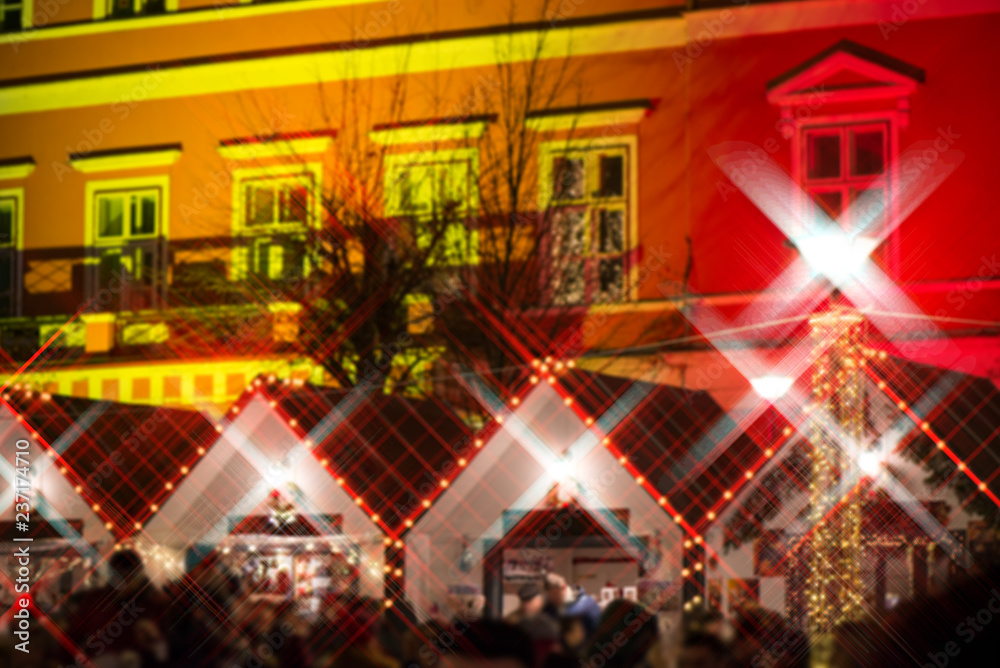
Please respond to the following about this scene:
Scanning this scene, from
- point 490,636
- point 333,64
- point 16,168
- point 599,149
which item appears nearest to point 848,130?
point 599,149

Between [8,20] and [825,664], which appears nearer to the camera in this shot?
[825,664]

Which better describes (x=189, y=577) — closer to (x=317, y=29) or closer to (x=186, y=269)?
(x=186, y=269)

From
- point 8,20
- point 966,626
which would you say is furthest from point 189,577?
point 8,20

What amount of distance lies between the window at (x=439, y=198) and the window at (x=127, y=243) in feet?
9.41

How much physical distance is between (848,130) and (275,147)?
6.15 metres

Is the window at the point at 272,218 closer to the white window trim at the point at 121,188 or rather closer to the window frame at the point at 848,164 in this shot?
the white window trim at the point at 121,188

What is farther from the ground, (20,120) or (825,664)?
(20,120)

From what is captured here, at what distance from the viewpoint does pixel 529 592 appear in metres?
8.93

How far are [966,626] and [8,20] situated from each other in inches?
522

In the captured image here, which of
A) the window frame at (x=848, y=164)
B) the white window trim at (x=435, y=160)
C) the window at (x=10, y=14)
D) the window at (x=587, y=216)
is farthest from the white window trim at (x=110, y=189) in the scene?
the window frame at (x=848, y=164)

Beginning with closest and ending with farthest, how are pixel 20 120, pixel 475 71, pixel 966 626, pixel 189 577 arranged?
pixel 966 626 → pixel 189 577 → pixel 475 71 → pixel 20 120

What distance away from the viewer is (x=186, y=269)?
14266 millimetres

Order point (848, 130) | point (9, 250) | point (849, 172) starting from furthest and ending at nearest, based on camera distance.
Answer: point (9, 250), point (848, 130), point (849, 172)

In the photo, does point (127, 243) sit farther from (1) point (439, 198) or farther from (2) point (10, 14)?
(1) point (439, 198)
